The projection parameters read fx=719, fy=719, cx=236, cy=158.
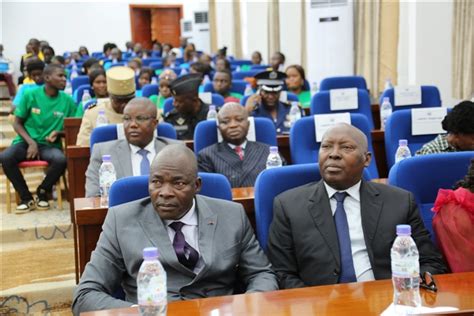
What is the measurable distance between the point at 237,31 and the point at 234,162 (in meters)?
13.3

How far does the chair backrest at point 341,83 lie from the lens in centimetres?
727

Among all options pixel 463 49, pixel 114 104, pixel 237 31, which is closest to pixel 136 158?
pixel 114 104

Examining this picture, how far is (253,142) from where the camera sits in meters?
4.75

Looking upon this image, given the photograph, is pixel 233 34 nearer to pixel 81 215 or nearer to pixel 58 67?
pixel 58 67

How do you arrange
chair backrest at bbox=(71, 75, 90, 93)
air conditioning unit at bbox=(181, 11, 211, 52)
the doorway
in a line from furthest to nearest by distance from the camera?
the doorway < air conditioning unit at bbox=(181, 11, 211, 52) < chair backrest at bbox=(71, 75, 90, 93)

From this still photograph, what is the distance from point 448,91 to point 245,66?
6511mm

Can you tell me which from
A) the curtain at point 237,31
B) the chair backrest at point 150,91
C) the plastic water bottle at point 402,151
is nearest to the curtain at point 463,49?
the plastic water bottle at point 402,151

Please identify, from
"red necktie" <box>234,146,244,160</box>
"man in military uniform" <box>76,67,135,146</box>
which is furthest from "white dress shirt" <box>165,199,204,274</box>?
"man in military uniform" <box>76,67,135,146</box>

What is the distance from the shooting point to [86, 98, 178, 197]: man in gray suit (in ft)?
14.3

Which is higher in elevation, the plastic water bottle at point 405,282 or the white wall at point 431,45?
the white wall at point 431,45

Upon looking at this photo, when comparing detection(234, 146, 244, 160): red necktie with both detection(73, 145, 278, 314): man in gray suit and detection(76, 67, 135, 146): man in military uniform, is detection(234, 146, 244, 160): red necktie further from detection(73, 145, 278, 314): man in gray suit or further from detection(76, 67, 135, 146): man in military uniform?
detection(73, 145, 278, 314): man in gray suit

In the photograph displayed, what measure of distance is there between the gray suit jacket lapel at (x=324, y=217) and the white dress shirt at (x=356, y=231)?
0.04 meters

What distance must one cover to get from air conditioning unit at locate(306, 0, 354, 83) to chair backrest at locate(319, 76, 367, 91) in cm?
252

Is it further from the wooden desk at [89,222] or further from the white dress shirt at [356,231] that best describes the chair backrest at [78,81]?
the white dress shirt at [356,231]
